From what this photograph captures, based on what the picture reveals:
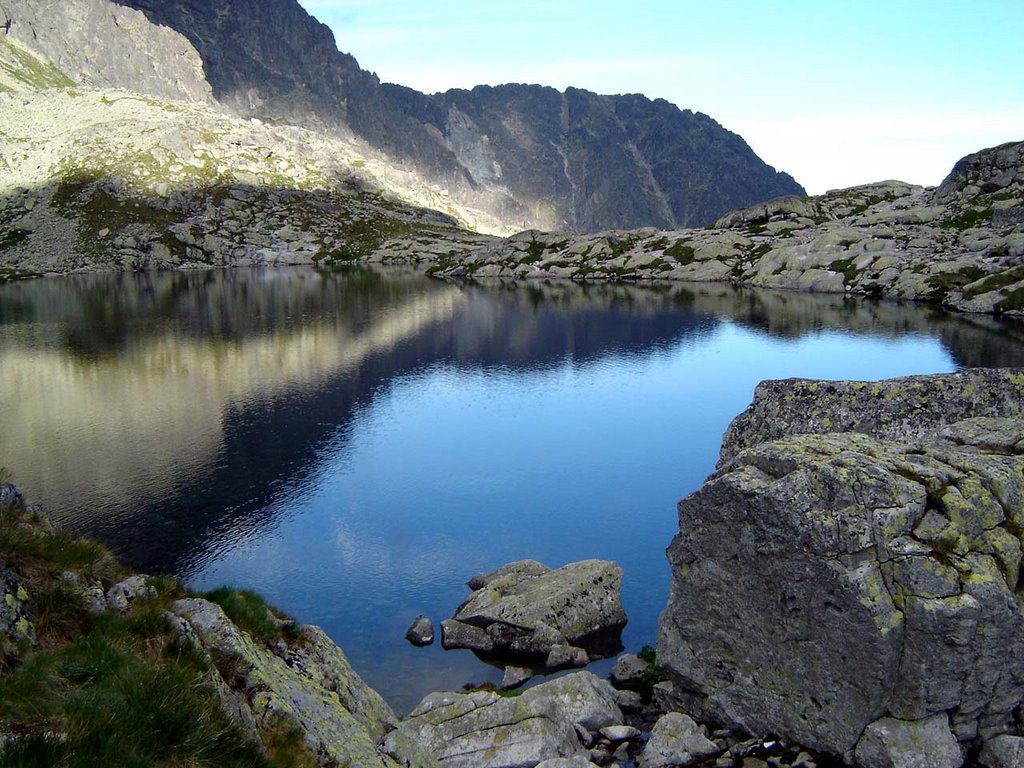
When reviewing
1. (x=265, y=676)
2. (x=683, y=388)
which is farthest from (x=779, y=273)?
(x=265, y=676)

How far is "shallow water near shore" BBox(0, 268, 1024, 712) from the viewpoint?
36.4 meters

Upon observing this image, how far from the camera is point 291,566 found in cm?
3672

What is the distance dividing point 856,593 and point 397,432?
45.6 m

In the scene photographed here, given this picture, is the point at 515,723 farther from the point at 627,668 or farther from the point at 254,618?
the point at 254,618

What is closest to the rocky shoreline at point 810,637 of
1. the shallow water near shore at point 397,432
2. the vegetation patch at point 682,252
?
the shallow water near shore at point 397,432

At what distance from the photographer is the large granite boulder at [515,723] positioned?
19.1 metres

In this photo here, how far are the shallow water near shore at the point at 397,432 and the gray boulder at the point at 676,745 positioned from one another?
7.06 meters

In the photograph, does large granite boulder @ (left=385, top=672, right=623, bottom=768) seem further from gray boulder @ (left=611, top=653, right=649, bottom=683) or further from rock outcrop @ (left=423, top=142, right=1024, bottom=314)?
rock outcrop @ (left=423, top=142, right=1024, bottom=314)

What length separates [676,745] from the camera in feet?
64.3

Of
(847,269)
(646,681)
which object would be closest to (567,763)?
(646,681)

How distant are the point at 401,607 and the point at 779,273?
13721 centimetres

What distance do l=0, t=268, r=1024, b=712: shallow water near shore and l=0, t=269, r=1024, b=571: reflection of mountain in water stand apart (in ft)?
1.02

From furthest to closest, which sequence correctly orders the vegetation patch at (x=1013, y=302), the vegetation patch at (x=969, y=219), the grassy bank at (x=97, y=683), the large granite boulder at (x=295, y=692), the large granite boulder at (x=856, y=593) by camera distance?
1. the vegetation patch at (x=969, y=219)
2. the vegetation patch at (x=1013, y=302)
3. the large granite boulder at (x=856, y=593)
4. the large granite boulder at (x=295, y=692)
5. the grassy bank at (x=97, y=683)

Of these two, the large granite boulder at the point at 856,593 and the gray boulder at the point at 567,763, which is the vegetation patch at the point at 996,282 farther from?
the gray boulder at the point at 567,763
